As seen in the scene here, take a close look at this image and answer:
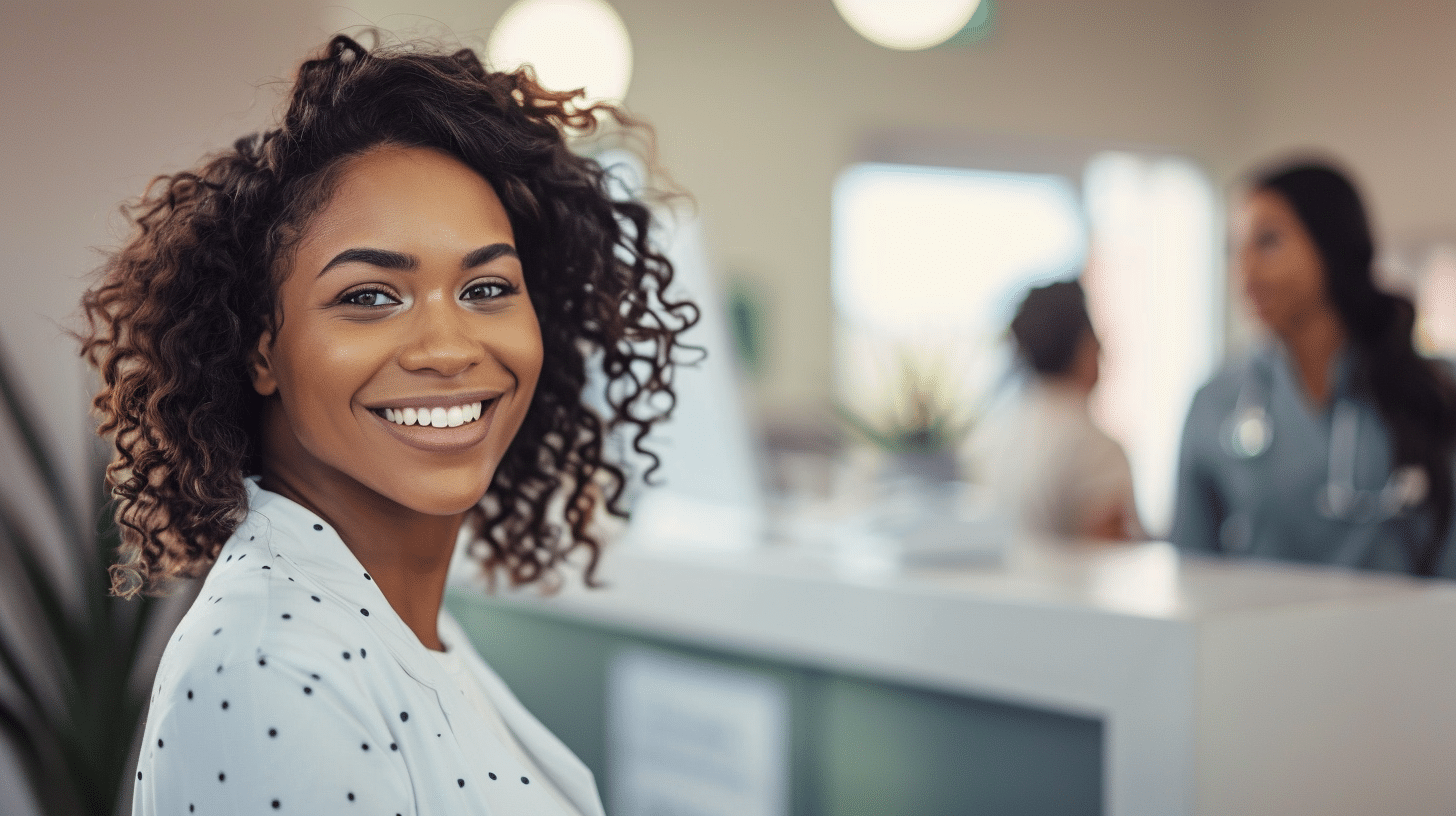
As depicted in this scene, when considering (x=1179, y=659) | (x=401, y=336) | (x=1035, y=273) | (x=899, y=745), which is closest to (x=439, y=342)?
(x=401, y=336)

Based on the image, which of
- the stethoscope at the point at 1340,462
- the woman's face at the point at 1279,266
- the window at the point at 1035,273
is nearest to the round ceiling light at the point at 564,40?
the woman's face at the point at 1279,266

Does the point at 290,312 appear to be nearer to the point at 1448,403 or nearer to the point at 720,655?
the point at 720,655

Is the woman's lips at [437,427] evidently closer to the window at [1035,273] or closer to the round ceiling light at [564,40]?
the round ceiling light at [564,40]

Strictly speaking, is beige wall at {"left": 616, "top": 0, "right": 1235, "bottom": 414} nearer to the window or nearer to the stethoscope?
the window

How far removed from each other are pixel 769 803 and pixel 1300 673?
0.80m

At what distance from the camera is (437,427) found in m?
0.92

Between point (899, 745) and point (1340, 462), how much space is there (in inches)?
45.0

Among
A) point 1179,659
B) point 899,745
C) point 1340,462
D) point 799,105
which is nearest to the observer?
point 1179,659

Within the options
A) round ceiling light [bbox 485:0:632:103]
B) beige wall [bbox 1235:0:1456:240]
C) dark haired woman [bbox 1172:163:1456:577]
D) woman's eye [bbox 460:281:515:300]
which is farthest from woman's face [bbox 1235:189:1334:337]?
beige wall [bbox 1235:0:1456:240]

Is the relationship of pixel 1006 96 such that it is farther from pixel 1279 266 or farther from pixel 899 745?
pixel 899 745

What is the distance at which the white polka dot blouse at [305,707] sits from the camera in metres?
0.78

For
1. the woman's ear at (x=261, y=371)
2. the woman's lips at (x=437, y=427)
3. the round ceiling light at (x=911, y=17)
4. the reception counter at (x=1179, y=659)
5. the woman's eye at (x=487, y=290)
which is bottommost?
the reception counter at (x=1179, y=659)

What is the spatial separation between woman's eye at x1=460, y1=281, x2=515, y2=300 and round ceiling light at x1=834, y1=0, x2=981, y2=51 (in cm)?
194

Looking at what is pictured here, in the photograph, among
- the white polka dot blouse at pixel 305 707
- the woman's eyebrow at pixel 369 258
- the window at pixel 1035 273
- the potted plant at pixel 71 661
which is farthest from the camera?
the window at pixel 1035 273
